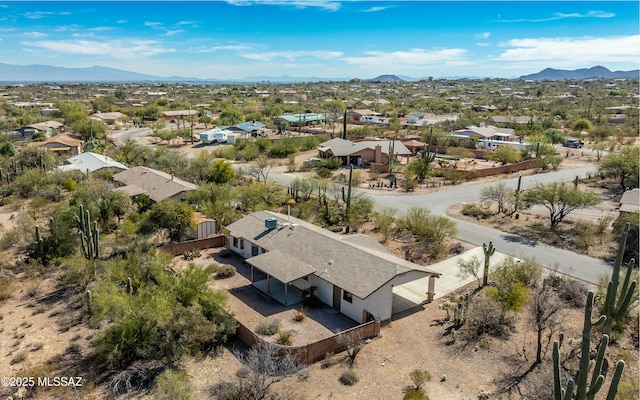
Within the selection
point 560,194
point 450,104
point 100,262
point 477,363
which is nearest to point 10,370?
point 100,262

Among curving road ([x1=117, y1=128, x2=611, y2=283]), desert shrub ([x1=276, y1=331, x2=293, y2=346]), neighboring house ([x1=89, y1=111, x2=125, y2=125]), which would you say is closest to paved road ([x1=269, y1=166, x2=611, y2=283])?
curving road ([x1=117, y1=128, x2=611, y2=283])

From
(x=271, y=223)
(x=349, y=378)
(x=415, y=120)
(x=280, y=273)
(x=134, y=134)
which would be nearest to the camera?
(x=349, y=378)

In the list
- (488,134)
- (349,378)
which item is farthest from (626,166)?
(349,378)

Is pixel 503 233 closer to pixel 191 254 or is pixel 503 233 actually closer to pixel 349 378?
pixel 349 378

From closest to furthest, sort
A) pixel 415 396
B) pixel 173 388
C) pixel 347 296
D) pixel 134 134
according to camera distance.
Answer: pixel 173 388, pixel 415 396, pixel 347 296, pixel 134 134

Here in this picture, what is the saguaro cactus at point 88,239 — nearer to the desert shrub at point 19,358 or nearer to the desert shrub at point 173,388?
the desert shrub at point 19,358

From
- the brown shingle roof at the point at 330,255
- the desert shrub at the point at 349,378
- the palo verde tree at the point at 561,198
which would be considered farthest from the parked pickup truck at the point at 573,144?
the desert shrub at the point at 349,378

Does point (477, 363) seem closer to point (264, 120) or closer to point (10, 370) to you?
point (10, 370)
